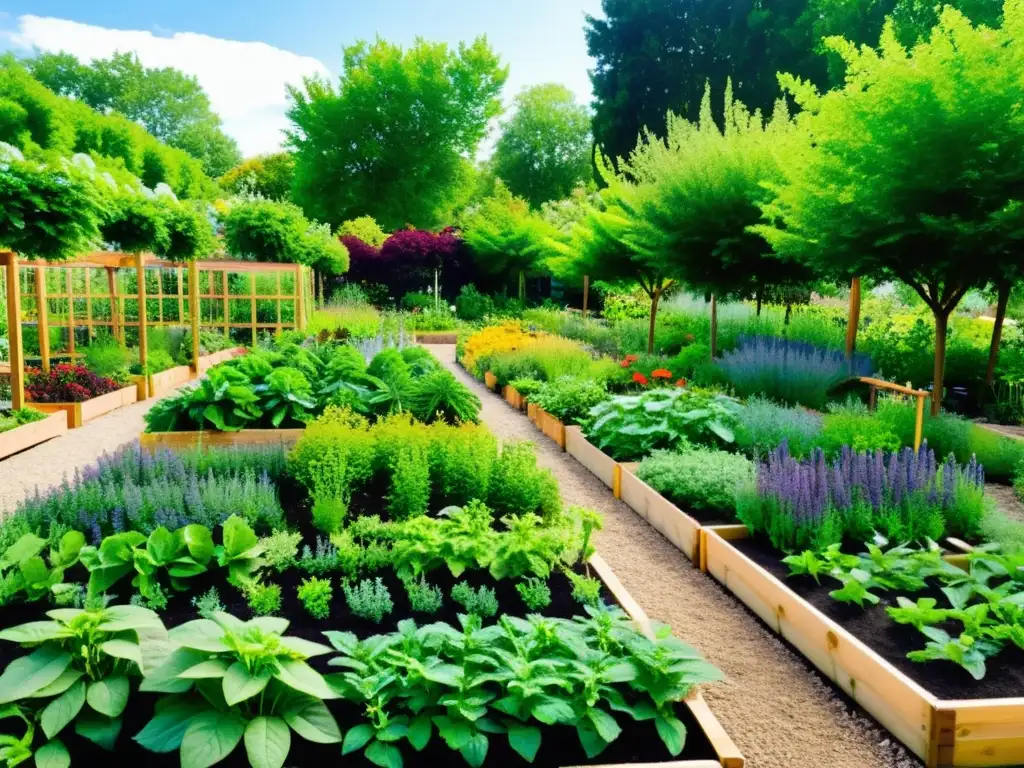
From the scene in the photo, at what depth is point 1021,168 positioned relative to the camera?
244 inches

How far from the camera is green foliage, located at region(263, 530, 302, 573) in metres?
3.90

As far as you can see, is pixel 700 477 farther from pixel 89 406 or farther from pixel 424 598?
pixel 89 406

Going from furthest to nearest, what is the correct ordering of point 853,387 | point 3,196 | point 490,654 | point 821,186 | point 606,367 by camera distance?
1. point 606,367
2. point 853,387
3. point 3,196
4. point 821,186
5. point 490,654

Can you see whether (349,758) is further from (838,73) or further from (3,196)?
(838,73)

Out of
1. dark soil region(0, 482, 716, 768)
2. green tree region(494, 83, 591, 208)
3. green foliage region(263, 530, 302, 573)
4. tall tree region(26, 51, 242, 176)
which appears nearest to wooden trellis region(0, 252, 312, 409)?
green foliage region(263, 530, 302, 573)

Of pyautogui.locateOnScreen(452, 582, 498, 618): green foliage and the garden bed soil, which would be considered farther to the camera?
pyautogui.locateOnScreen(452, 582, 498, 618): green foliage

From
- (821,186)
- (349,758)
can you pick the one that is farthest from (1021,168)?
(349,758)

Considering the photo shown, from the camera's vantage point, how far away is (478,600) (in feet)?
11.4

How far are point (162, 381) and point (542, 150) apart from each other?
4584 cm

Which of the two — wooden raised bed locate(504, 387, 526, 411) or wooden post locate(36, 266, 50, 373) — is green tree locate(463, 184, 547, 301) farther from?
wooden post locate(36, 266, 50, 373)

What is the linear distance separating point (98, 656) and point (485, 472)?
2682mm

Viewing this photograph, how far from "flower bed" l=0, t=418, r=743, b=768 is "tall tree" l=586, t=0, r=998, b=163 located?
25.9m

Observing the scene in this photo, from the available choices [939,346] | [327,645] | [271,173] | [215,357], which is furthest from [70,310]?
[271,173]

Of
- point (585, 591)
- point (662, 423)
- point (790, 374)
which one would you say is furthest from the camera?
point (790, 374)
